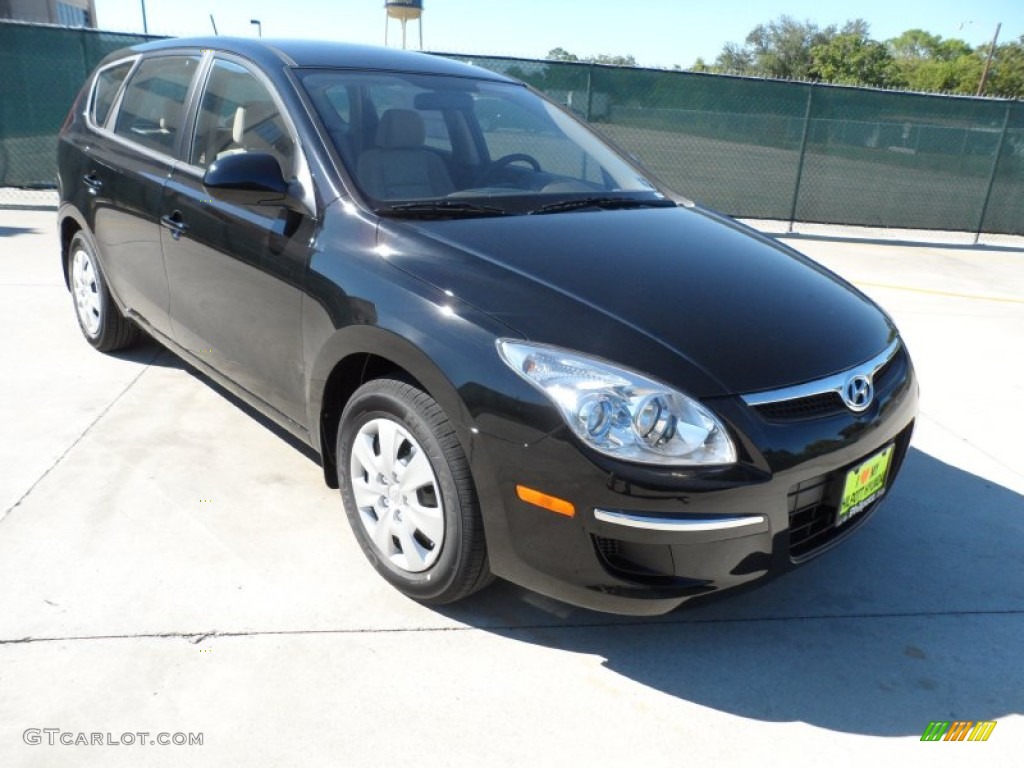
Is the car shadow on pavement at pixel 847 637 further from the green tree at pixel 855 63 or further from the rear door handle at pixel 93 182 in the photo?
the green tree at pixel 855 63

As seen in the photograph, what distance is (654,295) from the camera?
2.51m

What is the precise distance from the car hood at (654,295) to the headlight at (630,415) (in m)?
0.05

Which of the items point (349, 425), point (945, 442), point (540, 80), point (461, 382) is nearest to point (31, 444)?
point (349, 425)

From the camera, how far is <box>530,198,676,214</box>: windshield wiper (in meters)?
3.12

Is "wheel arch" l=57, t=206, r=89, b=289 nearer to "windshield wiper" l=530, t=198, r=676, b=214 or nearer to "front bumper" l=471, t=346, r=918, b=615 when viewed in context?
"windshield wiper" l=530, t=198, r=676, b=214

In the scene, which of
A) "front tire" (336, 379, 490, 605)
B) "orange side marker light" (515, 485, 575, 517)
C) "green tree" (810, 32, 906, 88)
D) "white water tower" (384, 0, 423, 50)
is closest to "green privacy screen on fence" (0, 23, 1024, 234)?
"front tire" (336, 379, 490, 605)

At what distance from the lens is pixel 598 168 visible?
12.1 feet

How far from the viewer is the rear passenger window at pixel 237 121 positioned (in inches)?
120

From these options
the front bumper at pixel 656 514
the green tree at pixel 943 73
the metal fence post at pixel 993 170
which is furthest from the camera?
the green tree at pixel 943 73

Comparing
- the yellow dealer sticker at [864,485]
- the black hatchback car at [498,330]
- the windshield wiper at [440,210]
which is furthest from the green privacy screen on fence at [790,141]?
the yellow dealer sticker at [864,485]

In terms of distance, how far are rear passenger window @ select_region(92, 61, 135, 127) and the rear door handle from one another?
0.29 m

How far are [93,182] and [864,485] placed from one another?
391 cm

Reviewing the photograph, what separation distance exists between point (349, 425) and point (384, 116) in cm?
123

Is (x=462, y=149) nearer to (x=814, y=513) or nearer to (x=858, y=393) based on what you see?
(x=858, y=393)
